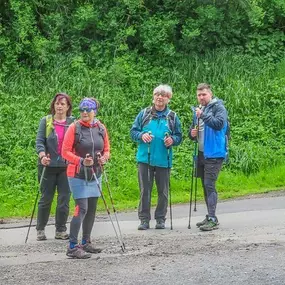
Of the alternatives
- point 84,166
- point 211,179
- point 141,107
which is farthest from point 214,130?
point 141,107

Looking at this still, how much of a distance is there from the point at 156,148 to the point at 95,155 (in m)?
1.83

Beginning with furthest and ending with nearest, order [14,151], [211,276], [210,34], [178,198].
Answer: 1. [210,34]
2. [14,151]
3. [178,198]
4. [211,276]

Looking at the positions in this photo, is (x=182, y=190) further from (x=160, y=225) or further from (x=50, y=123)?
(x=50, y=123)

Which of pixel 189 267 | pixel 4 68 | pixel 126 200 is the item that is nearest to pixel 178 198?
pixel 126 200

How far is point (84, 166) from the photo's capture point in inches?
367

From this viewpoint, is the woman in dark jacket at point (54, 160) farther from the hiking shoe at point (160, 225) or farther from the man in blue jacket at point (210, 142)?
the man in blue jacket at point (210, 142)

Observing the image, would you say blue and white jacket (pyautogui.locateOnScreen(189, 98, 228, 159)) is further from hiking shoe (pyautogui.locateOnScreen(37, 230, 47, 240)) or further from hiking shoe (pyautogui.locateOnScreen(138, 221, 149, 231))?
hiking shoe (pyautogui.locateOnScreen(37, 230, 47, 240))

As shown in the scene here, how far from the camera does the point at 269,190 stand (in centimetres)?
1473

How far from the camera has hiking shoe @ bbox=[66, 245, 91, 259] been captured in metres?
9.23

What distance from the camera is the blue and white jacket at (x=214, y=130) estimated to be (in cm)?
1093

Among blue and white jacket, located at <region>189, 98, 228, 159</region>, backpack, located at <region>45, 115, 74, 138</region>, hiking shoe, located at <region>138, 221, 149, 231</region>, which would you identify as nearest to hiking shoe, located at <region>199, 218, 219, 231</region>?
hiking shoe, located at <region>138, 221, 149, 231</region>

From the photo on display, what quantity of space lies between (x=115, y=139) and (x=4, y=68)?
165 inches

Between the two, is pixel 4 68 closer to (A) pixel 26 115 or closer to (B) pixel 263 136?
(A) pixel 26 115

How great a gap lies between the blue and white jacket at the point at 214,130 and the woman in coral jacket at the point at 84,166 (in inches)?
77.4
